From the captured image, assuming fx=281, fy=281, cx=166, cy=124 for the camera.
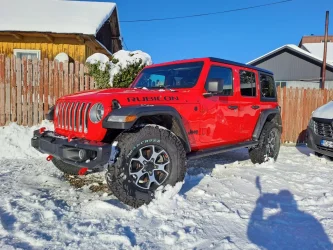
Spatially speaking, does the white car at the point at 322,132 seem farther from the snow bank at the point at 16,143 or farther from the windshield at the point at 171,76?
the snow bank at the point at 16,143

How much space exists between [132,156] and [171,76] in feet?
5.95

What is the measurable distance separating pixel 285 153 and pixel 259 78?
266 centimetres

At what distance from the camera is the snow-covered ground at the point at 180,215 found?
2365mm

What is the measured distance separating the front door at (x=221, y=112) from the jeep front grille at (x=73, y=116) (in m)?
1.59

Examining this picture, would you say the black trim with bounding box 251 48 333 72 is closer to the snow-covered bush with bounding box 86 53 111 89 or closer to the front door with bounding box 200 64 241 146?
the snow-covered bush with bounding box 86 53 111 89

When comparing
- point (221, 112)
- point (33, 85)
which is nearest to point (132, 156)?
point (221, 112)

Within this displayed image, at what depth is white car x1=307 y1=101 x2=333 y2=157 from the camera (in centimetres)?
574

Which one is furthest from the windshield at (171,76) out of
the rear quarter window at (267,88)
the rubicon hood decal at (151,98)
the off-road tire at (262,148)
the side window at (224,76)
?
the off-road tire at (262,148)

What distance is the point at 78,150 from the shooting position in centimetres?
293

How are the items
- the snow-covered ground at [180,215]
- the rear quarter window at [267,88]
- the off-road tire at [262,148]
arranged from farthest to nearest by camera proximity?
the rear quarter window at [267,88] → the off-road tire at [262,148] → the snow-covered ground at [180,215]

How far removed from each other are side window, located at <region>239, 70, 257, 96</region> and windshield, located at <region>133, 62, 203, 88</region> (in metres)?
1.06

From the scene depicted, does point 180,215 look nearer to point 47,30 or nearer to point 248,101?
point 248,101

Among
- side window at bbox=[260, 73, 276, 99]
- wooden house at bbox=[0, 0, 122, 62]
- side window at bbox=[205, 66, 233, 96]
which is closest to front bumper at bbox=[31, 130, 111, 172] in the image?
side window at bbox=[205, 66, 233, 96]

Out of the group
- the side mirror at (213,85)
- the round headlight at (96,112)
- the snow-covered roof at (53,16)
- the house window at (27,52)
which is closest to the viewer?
the round headlight at (96,112)
